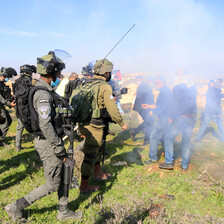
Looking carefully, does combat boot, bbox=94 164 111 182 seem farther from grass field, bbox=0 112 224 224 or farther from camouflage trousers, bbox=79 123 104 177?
camouflage trousers, bbox=79 123 104 177

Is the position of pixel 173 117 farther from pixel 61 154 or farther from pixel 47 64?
pixel 47 64

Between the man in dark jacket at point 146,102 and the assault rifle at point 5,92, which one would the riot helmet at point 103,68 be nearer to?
the man in dark jacket at point 146,102

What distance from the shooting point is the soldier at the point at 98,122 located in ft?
11.9

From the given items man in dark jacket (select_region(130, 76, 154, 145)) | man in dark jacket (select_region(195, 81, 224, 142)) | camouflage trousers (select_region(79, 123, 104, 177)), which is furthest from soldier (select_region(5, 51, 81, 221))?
man in dark jacket (select_region(195, 81, 224, 142))

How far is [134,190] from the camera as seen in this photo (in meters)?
3.92

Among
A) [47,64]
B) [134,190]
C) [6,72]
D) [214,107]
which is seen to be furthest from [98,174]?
[214,107]

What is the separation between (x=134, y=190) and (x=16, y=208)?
6.63 ft

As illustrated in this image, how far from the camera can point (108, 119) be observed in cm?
391

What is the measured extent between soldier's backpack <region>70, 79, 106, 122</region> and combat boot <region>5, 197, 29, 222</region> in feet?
4.42

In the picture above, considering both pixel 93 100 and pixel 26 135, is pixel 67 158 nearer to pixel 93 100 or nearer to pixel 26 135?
pixel 93 100

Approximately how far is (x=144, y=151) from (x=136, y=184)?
193 cm

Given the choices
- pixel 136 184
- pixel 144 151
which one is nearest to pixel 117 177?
pixel 136 184

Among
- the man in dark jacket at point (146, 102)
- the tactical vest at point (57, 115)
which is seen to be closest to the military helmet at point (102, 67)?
the tactical vest at point (57, 115)

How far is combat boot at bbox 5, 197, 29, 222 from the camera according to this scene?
2.81 meters
